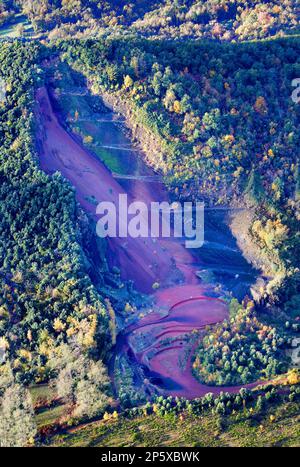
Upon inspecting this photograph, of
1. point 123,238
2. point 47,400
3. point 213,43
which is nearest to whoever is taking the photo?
point 47,400

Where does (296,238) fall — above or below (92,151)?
below

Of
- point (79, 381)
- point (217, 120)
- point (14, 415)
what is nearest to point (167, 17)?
point (217, 120)

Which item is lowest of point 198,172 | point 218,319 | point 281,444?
point 281,444

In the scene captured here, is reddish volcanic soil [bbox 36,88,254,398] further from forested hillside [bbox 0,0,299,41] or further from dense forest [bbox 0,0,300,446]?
forested hillside [bbox 0,0,299,41]

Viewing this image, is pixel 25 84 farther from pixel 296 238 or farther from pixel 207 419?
pixel 207 419

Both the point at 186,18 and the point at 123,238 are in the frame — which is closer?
the point at 123,238

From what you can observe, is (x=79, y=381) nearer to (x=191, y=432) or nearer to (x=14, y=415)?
(x=14, y=415)

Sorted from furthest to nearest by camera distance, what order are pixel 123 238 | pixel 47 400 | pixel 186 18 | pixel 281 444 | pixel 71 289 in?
pixel 186 18 → pixel 123 238 → pixel 71 289 → pixel 47 400 → pixel 281 444

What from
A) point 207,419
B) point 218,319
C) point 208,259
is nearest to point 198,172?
point 208,259
